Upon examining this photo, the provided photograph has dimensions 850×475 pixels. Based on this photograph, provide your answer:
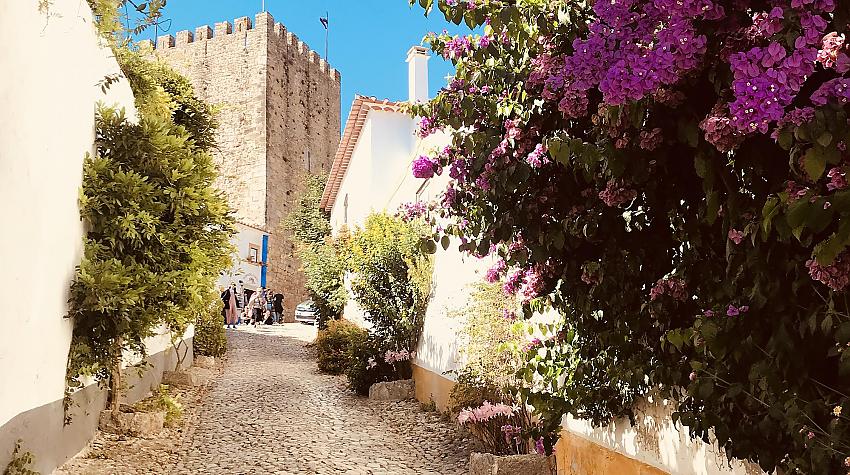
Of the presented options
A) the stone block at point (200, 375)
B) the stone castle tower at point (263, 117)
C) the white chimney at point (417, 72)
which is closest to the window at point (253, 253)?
the stone castle tower at point (263, 117)

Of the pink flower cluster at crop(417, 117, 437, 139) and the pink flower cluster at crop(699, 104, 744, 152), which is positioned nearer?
the pink flower cluster at crop(699, 104, 744, 152)

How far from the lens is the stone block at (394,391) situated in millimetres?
8531

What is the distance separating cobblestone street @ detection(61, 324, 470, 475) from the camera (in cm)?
555

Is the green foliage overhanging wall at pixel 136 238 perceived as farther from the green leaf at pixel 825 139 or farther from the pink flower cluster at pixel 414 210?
the green leaf at pixel 825 139

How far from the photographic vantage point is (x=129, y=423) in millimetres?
6176

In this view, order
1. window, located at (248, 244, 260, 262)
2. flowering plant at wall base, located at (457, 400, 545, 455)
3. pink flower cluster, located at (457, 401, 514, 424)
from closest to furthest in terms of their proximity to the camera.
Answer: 1. flowering plant at wall base, located at (457, 400, 545, 455)
2. pink flower cluster, located at (457, 401, 514, 424)
3. window, located at (248, 244, 260, 262)

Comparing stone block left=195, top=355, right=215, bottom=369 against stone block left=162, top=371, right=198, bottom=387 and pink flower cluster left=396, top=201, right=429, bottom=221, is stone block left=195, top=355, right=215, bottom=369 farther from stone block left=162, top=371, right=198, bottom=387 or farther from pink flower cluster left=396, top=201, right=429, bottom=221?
pink flower cluster left=396, top=201, right=429, bottom=221

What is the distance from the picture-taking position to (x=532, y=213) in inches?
114

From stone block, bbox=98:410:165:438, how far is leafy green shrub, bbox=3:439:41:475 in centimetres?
199

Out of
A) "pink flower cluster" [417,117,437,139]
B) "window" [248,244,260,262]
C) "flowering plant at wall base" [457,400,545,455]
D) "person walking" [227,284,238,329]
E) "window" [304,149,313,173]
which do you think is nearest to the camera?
"pink flower cluster" [417,117,437,139]

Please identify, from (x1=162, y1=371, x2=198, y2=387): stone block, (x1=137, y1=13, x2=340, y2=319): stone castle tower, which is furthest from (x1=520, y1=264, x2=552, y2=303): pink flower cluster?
(x1=137, y1=13, x2=340, y2=319): stone castle tower

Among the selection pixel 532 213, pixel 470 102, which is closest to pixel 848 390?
pixel 532 213

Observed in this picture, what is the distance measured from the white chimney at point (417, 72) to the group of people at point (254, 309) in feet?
32.1

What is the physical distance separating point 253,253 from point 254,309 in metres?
6.20
